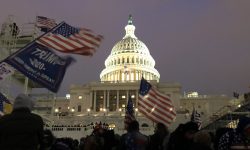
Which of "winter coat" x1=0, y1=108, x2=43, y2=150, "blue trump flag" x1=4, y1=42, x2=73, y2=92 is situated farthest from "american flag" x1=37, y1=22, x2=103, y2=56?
"winter coat" x1=0, y1=108, x2=43, y2=150

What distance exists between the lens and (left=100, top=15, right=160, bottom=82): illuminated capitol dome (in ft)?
382

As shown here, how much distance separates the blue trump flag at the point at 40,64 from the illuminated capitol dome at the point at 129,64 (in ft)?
327

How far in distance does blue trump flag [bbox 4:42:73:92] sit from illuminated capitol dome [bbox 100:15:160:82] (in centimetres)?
9952

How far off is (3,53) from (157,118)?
29958 mm

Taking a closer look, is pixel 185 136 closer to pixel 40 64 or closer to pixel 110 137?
pixel 110 137

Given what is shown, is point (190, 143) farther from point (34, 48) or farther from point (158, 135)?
point (34, 48)

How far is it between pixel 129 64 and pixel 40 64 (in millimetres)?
105348

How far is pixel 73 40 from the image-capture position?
51.5 ft

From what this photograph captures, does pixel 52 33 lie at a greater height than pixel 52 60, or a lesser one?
greater

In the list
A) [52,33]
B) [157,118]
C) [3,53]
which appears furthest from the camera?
[3,53]

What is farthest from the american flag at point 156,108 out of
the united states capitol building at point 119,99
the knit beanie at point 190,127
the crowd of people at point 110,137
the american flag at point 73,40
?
the united states capitol building at point 119,99

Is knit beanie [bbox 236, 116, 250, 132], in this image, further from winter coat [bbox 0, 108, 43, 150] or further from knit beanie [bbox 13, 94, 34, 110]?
knit beanie [bbox 13, 94, 34, 110]

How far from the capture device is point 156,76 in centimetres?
12200

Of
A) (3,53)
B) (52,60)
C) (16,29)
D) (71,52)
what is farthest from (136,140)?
(16,29)
